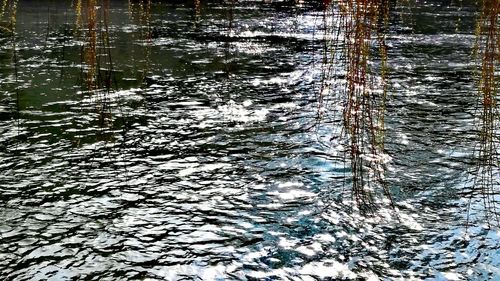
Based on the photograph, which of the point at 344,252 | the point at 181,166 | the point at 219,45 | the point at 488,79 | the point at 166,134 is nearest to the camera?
the point at 488,79

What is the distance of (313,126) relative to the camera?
8.34 metres

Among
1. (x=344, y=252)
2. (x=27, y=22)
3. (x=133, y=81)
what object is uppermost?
(x=27, y=22)

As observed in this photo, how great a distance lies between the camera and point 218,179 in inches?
249

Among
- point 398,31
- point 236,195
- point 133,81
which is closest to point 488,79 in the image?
point 236,195

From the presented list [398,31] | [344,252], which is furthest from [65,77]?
[398,31]

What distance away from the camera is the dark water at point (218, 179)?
183 inches

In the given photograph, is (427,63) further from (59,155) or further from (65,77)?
(59,155)

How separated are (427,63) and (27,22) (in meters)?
12.5

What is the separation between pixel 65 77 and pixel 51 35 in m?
5.85

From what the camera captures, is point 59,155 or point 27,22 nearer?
point 59,155

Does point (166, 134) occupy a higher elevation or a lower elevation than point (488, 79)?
lower

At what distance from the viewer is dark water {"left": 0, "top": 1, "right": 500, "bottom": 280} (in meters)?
4.64

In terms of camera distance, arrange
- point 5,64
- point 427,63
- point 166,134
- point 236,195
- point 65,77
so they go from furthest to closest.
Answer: point 427,63 < point 5,64 < point 65,77 < point 166,134 < point 236,195

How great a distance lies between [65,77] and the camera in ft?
36.0
